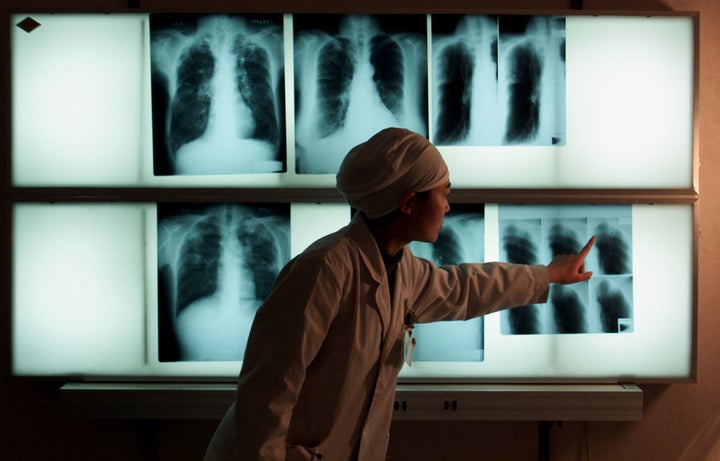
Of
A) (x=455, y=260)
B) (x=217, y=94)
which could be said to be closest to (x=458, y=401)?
(x=455, y=260)

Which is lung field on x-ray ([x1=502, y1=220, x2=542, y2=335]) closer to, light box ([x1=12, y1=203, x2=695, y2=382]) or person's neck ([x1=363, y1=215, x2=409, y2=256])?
light box ([x1=12, y1=203, x2=695, y2=382])

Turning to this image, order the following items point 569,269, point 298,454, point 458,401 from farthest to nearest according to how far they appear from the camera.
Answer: point 458,401
point 569,269
point 298,454

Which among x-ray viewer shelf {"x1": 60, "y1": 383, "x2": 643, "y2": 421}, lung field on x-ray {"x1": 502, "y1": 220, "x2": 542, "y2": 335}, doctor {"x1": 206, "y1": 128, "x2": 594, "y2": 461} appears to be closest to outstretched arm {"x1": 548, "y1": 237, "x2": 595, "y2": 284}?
doctor {"x1": 206, "y1": 128, "x2": 594, "y2": 461}

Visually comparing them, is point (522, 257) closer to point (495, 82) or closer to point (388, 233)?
point (495, 82)

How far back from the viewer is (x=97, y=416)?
2.75 meters

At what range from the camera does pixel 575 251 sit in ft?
9.02

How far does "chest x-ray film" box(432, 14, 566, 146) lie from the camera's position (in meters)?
2.70

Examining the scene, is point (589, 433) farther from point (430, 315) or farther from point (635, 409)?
point (430, 315)

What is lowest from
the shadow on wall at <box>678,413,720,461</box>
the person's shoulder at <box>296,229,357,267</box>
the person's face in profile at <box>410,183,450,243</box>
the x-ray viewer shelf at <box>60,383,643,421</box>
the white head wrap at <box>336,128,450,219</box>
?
the shadow on wall at <box>678,413,720,461</box>

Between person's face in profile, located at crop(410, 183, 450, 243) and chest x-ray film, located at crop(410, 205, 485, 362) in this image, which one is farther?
chest x-ray film, located at crop(410, 205, 485, 362)

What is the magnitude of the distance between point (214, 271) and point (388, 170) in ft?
3.88

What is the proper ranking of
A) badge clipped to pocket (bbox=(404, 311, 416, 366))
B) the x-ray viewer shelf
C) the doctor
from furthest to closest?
1. the x-ray viewer shelf
2. badge clipped to pocket (bbox=(404, 311, 416, 366))
3. the doctor

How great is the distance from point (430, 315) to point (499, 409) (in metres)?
0.75

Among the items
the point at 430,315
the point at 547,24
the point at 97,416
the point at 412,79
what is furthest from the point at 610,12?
the point at 97,416
